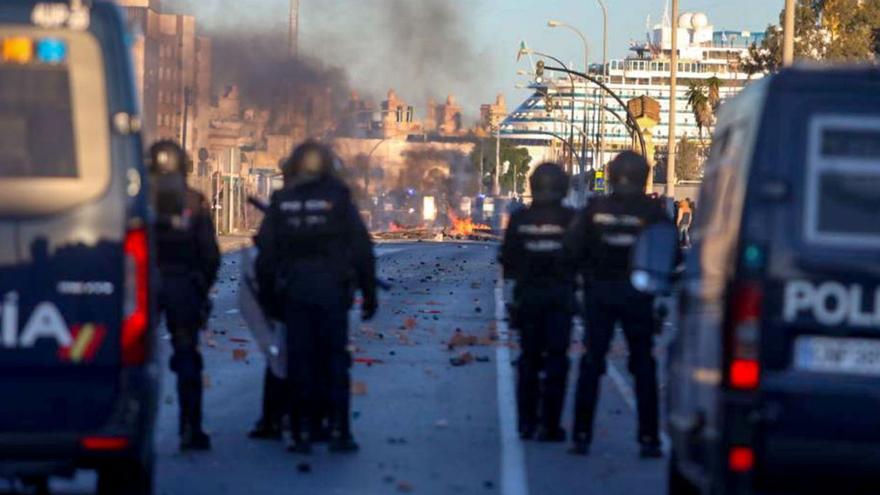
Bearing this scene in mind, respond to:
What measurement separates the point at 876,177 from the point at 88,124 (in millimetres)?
3008

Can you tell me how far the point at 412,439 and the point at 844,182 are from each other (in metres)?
5.64

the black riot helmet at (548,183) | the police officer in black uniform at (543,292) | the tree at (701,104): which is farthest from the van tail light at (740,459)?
the tree at (701,104)

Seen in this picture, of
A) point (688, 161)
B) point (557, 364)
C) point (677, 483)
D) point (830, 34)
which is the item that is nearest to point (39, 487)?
point (677, 483)

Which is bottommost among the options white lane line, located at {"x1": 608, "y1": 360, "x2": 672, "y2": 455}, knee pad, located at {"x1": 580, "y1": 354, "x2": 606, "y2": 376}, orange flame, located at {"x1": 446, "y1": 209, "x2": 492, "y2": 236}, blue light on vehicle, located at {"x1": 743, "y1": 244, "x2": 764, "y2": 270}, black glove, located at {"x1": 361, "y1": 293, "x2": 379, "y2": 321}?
orange flame, located at {"x1": 446, "y1": 209, "x2": 492, "y2": 236}

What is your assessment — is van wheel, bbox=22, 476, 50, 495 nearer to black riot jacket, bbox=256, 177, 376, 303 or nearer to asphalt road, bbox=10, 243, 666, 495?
asphalt road, bbox=10, 243, 666, 495

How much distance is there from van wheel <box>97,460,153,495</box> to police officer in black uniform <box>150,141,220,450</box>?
3270mm

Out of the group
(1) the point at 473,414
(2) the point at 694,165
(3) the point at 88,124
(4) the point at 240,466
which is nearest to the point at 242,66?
(1) the point at 473,414

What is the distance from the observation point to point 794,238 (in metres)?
7.11

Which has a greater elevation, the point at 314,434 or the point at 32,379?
the point at 32,379

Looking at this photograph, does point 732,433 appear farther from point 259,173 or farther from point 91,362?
point 259,173

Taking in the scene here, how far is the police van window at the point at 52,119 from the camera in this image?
757cm

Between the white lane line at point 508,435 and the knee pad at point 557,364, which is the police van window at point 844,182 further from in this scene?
the knee pad at point 557,364

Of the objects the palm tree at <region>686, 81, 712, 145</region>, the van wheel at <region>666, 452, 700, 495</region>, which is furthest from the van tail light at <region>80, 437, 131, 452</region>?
the palm tree at <region>686, 81, 712, 145</region>

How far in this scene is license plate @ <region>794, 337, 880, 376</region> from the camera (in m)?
7.07
